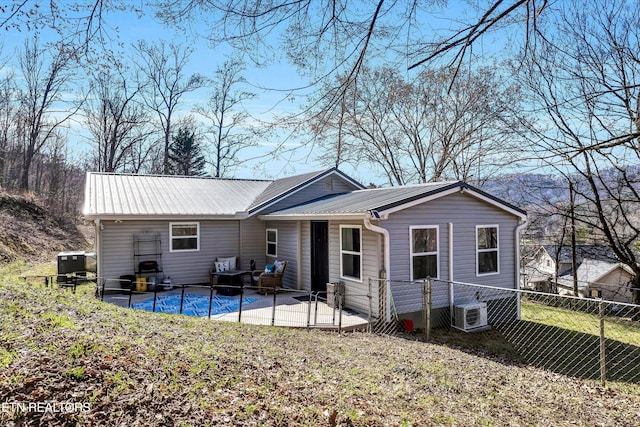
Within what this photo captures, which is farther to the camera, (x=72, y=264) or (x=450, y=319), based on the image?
(x=72, y=264)

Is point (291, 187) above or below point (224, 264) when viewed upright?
above

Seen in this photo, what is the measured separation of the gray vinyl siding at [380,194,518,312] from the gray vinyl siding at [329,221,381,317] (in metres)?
0.38

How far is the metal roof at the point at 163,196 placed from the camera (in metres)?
11.5

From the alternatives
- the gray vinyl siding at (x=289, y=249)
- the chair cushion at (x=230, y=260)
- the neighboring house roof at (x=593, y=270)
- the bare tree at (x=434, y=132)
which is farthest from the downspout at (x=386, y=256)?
the neighboring house roof at (x=593, y=270)

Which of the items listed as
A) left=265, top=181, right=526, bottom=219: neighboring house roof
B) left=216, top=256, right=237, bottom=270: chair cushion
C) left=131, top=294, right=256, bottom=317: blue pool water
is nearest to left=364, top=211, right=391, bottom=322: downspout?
left=265, top=181, right=526, bottom=219: neighboring house roof

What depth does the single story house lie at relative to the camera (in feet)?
29.2

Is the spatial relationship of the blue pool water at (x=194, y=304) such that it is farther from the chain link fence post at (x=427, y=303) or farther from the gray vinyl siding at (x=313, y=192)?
the chain link fence post at (x=427, y=303)

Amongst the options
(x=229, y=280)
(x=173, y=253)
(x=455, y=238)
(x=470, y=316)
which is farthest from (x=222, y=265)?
(x=470, y=316)

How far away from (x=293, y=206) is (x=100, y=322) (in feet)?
28.4

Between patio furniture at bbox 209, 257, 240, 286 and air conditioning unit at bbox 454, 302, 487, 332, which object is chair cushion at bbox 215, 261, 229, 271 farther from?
air conditioning unit at bbox 454, 302, 487, 332

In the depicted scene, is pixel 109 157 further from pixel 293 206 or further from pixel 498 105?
pixel 498 105

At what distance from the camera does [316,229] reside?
11.3 m

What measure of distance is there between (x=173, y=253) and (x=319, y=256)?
4.78 m

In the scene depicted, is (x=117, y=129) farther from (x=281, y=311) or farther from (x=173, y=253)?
(x=281, y=311)
